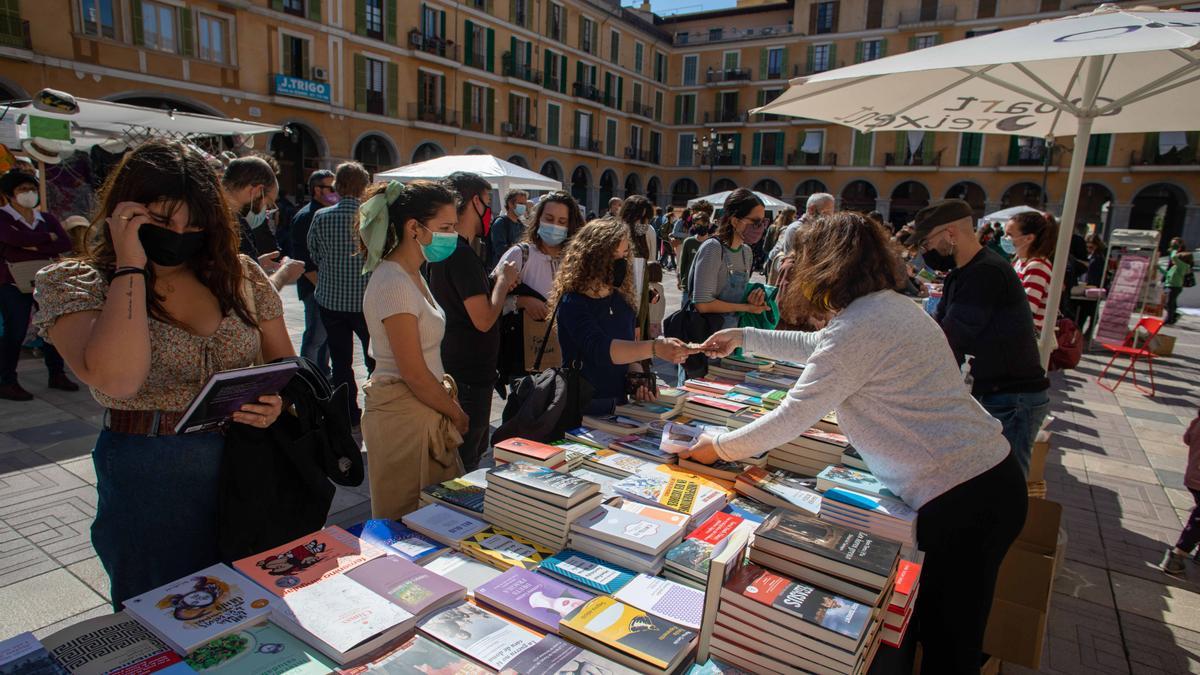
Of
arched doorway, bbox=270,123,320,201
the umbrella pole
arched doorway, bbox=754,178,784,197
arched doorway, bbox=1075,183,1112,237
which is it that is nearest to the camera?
the umbrella pole

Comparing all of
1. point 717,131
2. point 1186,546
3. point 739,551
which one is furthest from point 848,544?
point 717,131

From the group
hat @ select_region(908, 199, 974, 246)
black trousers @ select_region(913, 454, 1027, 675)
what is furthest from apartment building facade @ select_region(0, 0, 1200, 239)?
black trousers @ select_region(913, 454, 1027, 675)

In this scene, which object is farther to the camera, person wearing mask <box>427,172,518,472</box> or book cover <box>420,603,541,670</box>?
person wearing mask <box>427,172,518,472</box>

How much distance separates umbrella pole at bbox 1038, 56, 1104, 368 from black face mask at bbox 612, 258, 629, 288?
235cm

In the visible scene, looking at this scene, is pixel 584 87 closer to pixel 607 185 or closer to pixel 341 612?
pixel 607 185

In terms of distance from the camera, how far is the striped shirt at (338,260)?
13.8 ft

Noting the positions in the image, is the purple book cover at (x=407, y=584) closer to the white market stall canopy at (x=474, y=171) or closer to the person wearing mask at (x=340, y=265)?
the person wearing mask at (x=340, y=265)

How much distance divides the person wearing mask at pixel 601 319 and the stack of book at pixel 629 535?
995mm

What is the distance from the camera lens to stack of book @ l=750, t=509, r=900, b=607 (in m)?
1.34

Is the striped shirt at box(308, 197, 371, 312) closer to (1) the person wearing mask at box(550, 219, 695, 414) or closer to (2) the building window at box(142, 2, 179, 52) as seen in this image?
(1) the person wearing mask at box(550, 219, 695, 414)

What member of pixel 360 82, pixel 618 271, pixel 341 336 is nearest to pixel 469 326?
pixel 618 271

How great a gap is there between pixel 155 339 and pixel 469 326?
151 centimetres

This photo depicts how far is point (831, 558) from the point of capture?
1363 millimetres

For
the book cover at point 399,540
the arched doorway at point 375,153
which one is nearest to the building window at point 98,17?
the arched doorway at point 375,153
